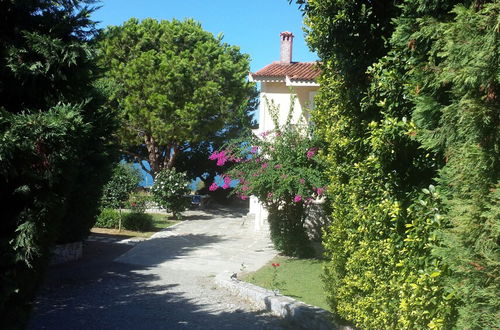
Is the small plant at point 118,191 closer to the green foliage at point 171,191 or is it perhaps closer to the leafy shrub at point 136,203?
the leafy shrub at point 136,203

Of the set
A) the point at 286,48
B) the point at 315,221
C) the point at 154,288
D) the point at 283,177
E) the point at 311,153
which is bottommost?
the point at 154,288

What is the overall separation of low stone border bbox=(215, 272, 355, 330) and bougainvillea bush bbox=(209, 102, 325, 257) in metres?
2.97

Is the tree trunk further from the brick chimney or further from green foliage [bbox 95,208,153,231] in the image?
the brick chimney

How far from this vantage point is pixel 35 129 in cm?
383

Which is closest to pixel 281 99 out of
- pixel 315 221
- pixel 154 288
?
pixel 315 221

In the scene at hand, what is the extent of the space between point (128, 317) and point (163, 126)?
57.4 ft

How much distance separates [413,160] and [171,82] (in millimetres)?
21537

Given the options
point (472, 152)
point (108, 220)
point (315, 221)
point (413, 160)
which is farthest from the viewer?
point (108, 220)

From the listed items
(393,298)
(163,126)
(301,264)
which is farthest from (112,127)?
(163,126)

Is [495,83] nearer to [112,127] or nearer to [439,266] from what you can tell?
[439,266]

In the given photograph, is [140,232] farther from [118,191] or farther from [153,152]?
[153,152]

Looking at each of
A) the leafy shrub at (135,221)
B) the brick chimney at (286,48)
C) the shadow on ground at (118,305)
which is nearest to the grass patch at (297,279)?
the shadow on ground at (118,305)

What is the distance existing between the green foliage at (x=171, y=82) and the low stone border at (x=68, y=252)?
A: 12193mm

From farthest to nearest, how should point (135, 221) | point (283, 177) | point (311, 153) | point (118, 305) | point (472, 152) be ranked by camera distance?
point (135, 221) → point (311, 153) → point (283, 177) → point (118, 305) → point (472, 152)
